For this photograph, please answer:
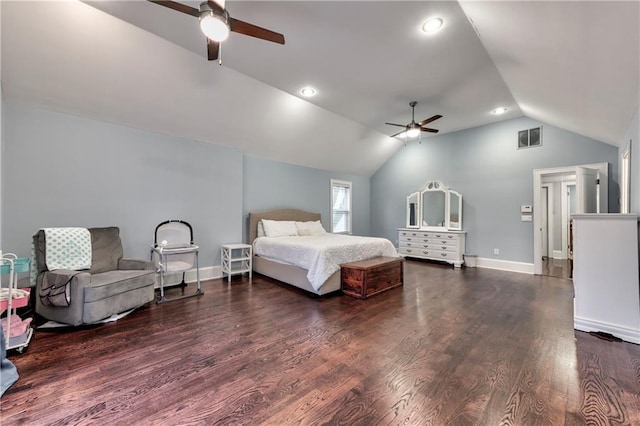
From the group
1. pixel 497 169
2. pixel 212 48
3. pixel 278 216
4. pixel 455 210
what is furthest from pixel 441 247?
pixel 212 48

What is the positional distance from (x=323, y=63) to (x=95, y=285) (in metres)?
3.63

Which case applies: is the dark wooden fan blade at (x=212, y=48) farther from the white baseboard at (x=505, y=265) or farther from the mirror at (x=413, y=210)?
the white baseboard at (x=505, y=265)

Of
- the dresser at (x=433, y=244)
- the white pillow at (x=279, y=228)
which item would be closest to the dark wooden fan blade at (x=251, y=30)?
the white pillow at (x=279, y=228)

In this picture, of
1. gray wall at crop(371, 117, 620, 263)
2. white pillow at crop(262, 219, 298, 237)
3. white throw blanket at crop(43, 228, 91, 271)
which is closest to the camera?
white throw blanket at crop(43, 228, 91, 271)

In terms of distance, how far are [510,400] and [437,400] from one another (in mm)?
463

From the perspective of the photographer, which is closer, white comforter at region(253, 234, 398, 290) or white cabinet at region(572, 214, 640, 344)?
white cabinet at region(572, 214, 640, 344)

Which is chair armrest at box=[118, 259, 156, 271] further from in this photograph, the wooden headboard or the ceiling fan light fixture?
the ceiling fan light fixture

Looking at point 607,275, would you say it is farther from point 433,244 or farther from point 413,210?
point 413,210

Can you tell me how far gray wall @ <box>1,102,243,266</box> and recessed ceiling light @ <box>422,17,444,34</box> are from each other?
3685 mm

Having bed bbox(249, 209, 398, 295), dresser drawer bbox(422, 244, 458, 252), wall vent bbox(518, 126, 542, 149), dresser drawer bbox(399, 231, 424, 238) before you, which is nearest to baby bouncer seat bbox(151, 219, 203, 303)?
bed bbox(249, 209, 398, 295)

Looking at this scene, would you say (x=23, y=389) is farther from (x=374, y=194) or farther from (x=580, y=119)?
(x=374, y=194)

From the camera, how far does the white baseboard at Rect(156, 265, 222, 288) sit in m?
4.26

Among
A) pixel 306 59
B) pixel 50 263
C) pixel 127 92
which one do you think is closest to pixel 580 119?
pixel 306 59

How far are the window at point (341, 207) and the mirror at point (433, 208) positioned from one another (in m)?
2.01
